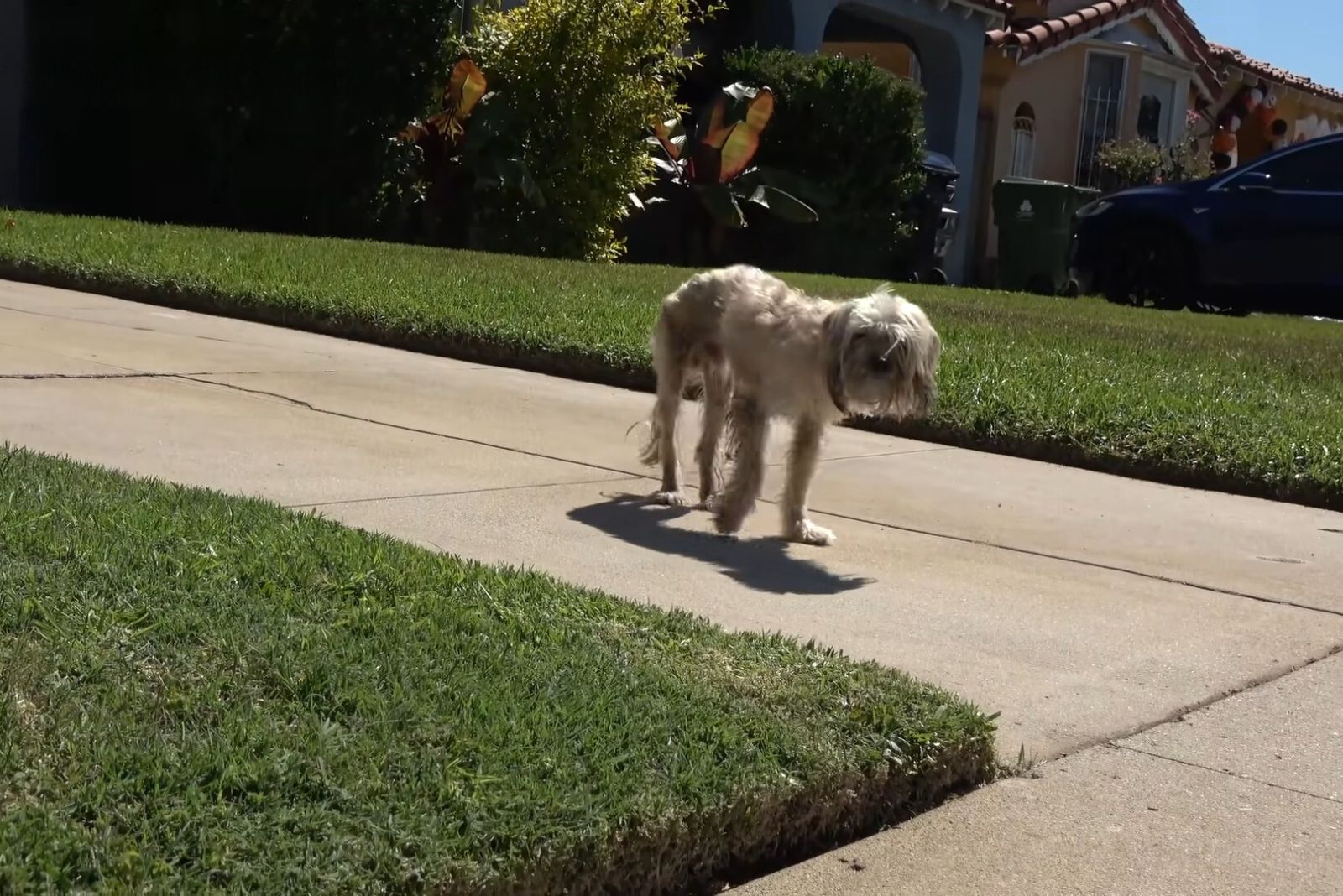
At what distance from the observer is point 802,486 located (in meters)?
6.25

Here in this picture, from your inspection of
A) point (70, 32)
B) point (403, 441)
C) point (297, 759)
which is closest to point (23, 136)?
point (70, 32)

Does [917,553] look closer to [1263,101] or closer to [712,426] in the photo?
[712,426]

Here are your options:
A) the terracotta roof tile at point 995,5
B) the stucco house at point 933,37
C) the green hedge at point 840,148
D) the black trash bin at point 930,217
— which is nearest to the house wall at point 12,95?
the green hedge at point 840,148

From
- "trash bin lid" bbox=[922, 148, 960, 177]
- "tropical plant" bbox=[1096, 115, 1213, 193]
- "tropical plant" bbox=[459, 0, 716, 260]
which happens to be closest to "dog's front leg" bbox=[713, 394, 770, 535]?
"tropical plant" bbox=[459, 0, 716, 260]

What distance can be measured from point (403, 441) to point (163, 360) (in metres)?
2.09

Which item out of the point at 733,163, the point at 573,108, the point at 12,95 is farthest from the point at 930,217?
the point at 12,95

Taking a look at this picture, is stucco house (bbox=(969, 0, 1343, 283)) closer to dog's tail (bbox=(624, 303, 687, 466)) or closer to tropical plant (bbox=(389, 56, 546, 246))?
tropical plant (bbox=(389, 56, 546, 246))

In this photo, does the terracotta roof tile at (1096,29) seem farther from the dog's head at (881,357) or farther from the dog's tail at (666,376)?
the dog's head at (881,357)

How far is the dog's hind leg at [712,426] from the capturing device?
22.1 feet

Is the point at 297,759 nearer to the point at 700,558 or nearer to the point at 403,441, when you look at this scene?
the point at 700,558

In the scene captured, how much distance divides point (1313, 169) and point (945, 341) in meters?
7.56

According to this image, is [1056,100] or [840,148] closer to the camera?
[840,148]

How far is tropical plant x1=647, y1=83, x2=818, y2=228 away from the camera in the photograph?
18.7 meters

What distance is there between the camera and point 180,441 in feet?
22.0
